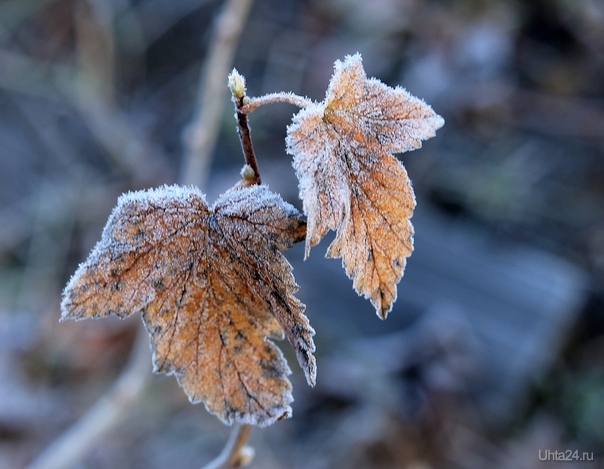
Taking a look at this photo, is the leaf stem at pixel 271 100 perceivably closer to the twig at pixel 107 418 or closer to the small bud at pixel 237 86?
the small bud at pixel 237 86

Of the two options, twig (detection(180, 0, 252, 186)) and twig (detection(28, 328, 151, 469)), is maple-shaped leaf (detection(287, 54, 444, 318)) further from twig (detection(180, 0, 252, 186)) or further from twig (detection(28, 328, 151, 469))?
twig (detection(28, 328, 151, 469))

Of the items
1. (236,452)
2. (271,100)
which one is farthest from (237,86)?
(236,452)

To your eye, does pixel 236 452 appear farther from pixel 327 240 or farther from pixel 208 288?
pixel 327 240

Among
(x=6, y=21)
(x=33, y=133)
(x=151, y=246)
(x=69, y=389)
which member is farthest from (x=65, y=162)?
(x=151, y=246)

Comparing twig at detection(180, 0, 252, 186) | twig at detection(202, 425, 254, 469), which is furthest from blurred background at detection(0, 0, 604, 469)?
twig at detection(202, 425, 254, 469)

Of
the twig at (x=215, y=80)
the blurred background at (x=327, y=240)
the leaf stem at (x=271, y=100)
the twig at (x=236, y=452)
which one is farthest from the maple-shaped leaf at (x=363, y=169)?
the blurred background at (x=327, y=240)

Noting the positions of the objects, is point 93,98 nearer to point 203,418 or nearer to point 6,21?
point 6,21
